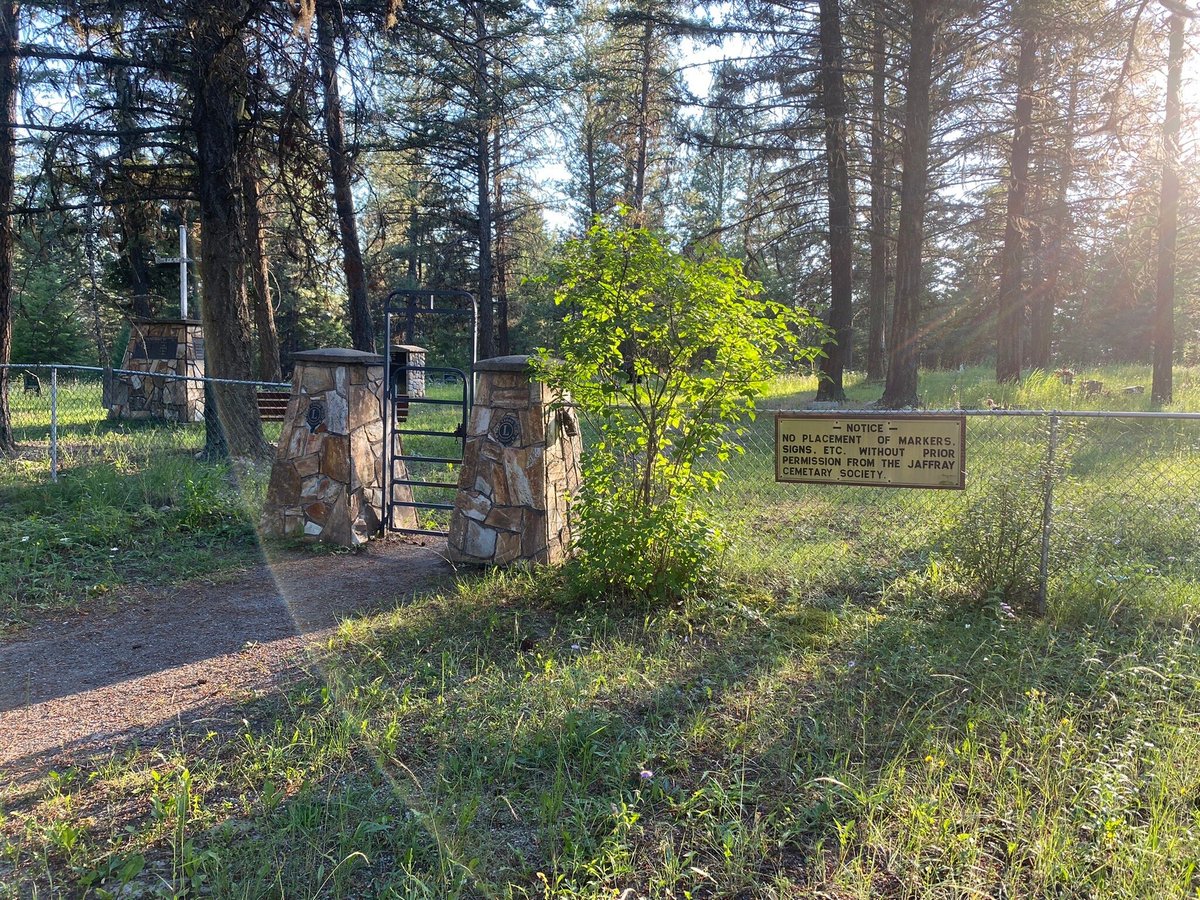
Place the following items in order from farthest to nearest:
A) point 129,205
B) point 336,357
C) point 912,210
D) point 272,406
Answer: point 272,406 < point 912,210 < point 129,205 < point 336,357

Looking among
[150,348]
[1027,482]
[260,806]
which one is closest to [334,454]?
[260,806]

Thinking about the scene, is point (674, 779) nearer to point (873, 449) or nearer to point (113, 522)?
point (873, 449)

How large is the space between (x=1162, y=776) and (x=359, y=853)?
278 cm

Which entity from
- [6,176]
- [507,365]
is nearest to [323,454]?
A: [507,365]

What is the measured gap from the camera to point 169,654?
173 inches

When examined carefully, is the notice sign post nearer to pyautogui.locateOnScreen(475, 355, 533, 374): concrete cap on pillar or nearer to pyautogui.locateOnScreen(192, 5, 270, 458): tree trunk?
pyautogui.locateOnScreen(475, 355, 533, 374): concrete cap on pillar

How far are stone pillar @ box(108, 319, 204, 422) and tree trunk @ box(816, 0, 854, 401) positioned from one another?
1181 centimetres

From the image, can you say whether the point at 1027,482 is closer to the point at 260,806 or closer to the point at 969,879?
the point at 969,879

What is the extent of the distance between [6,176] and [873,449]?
983cm

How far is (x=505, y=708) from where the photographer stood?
347cm

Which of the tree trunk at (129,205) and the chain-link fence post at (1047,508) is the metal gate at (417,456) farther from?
the chain-link fence post at (1047,508)

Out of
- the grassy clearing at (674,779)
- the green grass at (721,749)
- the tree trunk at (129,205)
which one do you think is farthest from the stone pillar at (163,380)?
the grassy clearing at (674,779)

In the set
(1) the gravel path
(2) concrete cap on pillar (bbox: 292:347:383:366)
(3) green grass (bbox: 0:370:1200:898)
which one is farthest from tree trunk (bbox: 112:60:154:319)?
(1) the gravel path

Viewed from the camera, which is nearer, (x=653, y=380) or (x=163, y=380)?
(x=653, y=380)
